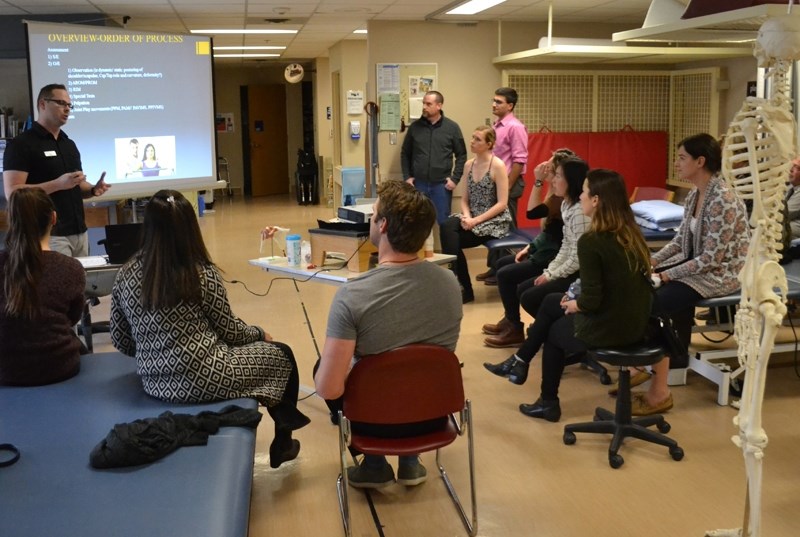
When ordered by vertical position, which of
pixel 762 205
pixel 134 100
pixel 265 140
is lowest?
pixel 762 205

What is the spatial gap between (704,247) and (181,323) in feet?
8.53

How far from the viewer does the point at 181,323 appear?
3008mm

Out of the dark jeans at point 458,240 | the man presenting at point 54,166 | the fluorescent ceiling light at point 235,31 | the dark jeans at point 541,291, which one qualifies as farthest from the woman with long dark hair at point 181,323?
the fluorescent ceiling light at point 235,31

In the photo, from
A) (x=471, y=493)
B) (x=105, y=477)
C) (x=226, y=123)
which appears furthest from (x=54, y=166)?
(x=226, y=123)

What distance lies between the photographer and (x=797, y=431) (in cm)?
389

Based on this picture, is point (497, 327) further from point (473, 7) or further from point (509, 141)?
point (473, 7)

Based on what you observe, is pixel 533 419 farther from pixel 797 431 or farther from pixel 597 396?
pixel 797 431

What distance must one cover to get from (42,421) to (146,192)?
151 inches

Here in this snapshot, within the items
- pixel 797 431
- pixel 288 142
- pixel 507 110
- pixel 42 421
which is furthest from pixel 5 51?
pixel 288 142

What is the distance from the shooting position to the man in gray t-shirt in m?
2.79

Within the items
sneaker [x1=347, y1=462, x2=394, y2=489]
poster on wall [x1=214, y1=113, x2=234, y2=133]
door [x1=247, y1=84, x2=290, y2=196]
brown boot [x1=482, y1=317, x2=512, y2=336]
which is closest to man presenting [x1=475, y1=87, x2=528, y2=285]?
brown boot [x1=482, y1=317, x2=512, y2=336]

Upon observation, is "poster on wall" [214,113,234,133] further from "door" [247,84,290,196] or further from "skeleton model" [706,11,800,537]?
"skeleton model" [706,11,800,537]

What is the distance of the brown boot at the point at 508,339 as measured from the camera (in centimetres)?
526

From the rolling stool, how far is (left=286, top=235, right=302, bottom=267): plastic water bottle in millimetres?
1590
